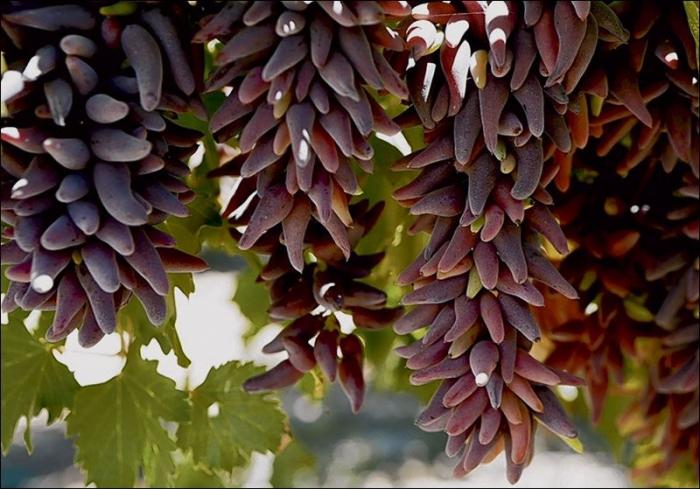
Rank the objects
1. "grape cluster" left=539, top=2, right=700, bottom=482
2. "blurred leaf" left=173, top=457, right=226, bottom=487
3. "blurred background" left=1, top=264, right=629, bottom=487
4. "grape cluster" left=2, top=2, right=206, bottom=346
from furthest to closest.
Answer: "blurred background" left=1, top=264, right=629, bottom=487 → "blurred leaf" left=173, top=457, right=226, bottom=487 → "grape cluster" left=539, top=2, right=700, bottom=482 → "grape cluster" left=2, top=2, right=206, bottom=346

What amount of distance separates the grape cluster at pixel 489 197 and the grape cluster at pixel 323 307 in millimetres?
52

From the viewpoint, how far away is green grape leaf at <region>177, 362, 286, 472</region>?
0.61m

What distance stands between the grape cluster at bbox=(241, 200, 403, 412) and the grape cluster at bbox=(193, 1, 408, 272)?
0.08 m

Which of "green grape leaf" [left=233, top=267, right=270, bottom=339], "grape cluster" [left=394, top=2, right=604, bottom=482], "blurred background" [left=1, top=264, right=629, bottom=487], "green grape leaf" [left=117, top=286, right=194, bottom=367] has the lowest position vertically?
"blurred background" [left=1, top=264, right=629, bottom=487]

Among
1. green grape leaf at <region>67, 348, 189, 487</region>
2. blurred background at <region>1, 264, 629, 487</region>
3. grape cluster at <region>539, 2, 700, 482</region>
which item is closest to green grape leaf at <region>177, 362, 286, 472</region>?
green grape leaf at <region>67, 348, 189, 487</region>

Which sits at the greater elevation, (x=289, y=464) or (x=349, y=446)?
(x=289, y=464)

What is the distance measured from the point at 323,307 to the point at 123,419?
5.3 inches

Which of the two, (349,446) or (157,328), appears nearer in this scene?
(157,328)

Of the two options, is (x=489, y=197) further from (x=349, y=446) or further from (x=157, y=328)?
(x=349, y=446)

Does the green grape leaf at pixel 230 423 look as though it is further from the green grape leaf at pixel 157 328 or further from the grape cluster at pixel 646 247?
the grape cluster at pixel 646 247

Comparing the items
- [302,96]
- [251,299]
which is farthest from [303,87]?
[251,299]

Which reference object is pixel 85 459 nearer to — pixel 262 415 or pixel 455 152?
pixel 262 415

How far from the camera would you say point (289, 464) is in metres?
0.84

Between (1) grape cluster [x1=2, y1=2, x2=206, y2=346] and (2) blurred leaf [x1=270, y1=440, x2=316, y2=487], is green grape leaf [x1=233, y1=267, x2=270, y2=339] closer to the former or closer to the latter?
(2) blurred leaf [x1=270, y1=440, x2=316, y2=487]
